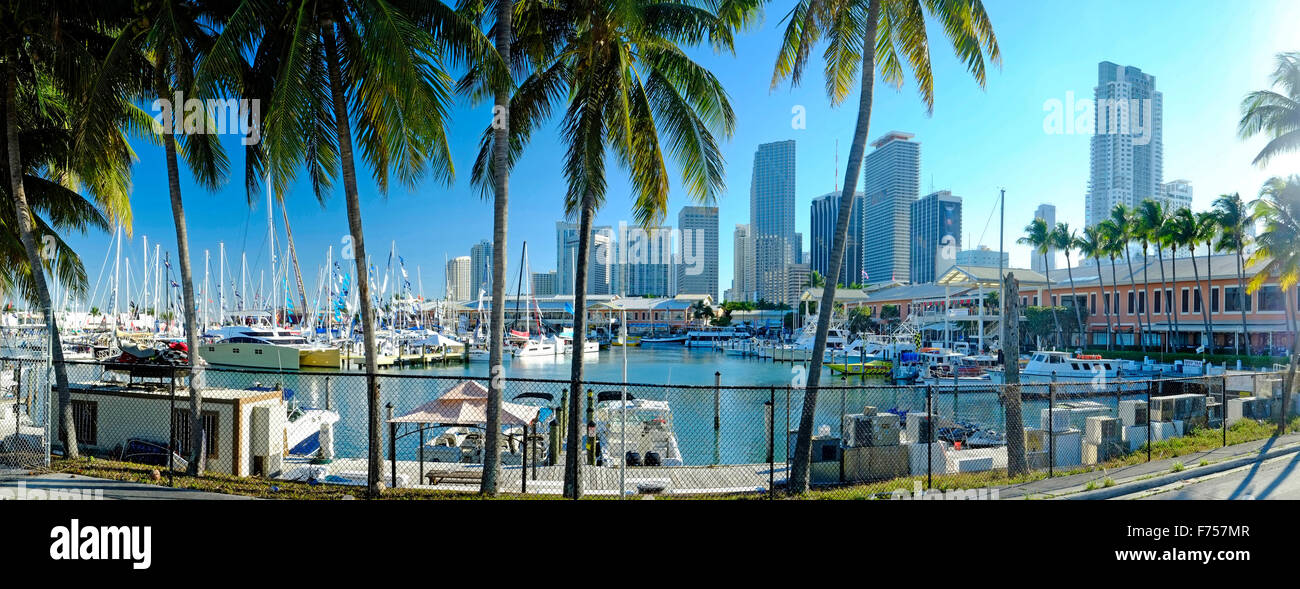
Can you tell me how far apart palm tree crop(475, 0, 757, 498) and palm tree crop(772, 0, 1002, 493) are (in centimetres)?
125

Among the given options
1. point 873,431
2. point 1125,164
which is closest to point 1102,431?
point 873,431

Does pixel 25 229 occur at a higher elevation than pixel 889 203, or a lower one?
lower

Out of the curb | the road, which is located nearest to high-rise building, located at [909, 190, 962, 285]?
the curb

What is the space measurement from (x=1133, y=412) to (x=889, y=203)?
121022 mm

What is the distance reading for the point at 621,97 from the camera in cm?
1076

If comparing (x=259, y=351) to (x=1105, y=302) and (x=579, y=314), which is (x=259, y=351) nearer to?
(x=579, y=314)

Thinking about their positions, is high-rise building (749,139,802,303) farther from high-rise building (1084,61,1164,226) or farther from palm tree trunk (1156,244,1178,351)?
palm tree trunk (1156,244,1178,351)

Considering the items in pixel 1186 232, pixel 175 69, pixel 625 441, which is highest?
pixel 1186 232

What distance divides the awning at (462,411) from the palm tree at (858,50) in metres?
6.01

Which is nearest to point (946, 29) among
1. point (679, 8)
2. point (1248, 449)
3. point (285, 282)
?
point (679, 8)

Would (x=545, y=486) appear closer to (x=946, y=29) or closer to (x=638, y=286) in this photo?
(x=946, y=29)

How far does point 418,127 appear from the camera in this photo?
934cm

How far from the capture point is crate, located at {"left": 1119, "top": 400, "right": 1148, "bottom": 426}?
1545 cm

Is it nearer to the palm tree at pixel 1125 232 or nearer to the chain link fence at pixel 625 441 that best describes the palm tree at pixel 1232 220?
the palm tree at pixel 1125 232
